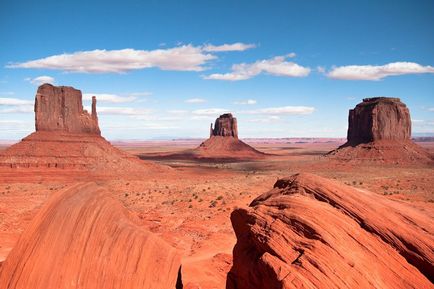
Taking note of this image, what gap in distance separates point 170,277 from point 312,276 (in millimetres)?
3513

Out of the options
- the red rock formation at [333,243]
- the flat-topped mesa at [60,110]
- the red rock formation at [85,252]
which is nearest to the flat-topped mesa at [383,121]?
the flat-topped mesa at [60,110]

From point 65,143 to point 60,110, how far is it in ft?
21.1

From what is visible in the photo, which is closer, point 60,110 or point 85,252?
point 85,252

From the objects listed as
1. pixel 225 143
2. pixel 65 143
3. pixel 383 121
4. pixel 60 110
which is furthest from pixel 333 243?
pixel 225 143

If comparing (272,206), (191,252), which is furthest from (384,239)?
(191,252)

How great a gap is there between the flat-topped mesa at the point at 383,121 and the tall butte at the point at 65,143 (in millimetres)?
50250

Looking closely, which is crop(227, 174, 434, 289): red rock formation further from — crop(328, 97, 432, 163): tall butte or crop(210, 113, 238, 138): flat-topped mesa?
crop(210, 113, 238, 138): flat-topped mesa

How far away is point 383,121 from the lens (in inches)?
3034

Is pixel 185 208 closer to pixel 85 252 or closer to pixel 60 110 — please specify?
pixel 85 252

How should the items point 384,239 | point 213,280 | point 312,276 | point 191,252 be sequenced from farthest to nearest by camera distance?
point 191,252, point 213,280, point 384,239, point 312,276

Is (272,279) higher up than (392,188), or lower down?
higher up

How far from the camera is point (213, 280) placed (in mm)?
11922

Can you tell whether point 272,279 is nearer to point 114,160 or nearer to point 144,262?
point 144,262

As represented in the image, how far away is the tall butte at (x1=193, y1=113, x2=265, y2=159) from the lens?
115m
